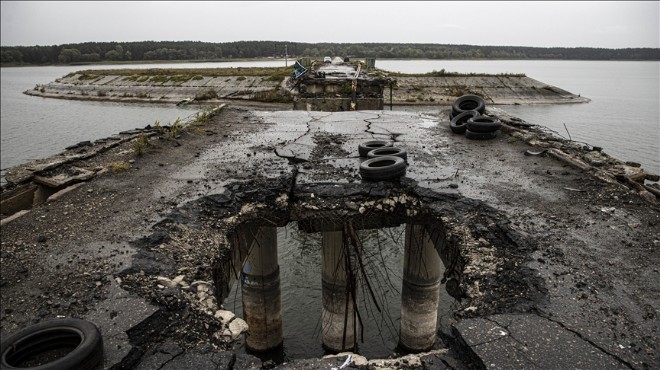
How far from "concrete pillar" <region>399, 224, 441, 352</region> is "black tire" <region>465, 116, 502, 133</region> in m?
2.52

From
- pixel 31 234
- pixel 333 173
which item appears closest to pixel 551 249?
pixel 333 173

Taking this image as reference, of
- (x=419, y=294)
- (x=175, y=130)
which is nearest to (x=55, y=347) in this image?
(x=175, y=130)

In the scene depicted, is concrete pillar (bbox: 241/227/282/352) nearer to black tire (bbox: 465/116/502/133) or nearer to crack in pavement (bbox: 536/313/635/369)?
black tire (bbox: 465/116/502/133)

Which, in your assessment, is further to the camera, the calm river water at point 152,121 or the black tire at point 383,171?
the calm river water at point 152,121

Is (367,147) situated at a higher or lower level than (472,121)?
lower

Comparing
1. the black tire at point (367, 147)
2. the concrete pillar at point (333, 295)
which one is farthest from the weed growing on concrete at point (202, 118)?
the black tire at point (367, 147)

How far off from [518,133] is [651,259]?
17.3ft

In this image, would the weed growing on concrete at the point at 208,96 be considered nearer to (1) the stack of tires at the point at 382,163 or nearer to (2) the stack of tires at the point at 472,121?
(2) the stack of tires at the point at 472,121

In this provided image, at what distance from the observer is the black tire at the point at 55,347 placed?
2645 millimetres

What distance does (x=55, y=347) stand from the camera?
9.58 feet

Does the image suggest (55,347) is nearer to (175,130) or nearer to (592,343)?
(592,343)

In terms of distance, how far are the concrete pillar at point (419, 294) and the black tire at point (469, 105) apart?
3753 millimetres

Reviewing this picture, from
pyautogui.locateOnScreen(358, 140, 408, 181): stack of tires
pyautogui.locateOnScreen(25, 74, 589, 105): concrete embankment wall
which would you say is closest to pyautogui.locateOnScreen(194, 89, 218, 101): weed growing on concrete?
pyautogui.locateOnScreen(25, 74, 589, 105): concrete embankment wall

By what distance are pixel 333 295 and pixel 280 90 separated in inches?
1249
